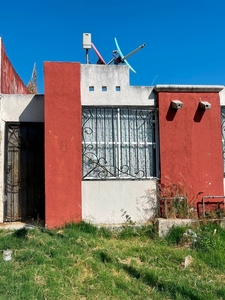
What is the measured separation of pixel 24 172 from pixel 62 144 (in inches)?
51.9

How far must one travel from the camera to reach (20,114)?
21.8 ft

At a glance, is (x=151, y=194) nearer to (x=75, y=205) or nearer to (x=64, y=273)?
(x=75, y=205)

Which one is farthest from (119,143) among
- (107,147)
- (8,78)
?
(8,78)

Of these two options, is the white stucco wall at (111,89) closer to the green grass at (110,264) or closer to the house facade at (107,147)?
the house facade at (107,147)

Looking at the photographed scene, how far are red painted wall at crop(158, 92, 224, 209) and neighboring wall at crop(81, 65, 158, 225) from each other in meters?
0.46

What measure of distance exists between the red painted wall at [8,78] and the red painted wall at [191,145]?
3628mm

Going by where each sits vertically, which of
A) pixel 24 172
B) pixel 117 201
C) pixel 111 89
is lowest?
pixel 117 201

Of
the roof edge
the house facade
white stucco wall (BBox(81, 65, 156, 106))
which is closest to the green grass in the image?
the house facade

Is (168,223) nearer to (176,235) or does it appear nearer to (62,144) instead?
(176,235)

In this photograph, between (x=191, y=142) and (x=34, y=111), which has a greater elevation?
(x=34, y=111)

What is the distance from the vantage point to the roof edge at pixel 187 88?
6.38 m

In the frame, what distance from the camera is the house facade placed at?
6.03 meters

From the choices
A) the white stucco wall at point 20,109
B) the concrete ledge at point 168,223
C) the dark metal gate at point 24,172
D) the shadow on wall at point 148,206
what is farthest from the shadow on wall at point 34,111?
the concrete ledge at point 168,223

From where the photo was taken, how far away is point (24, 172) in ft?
22.0
